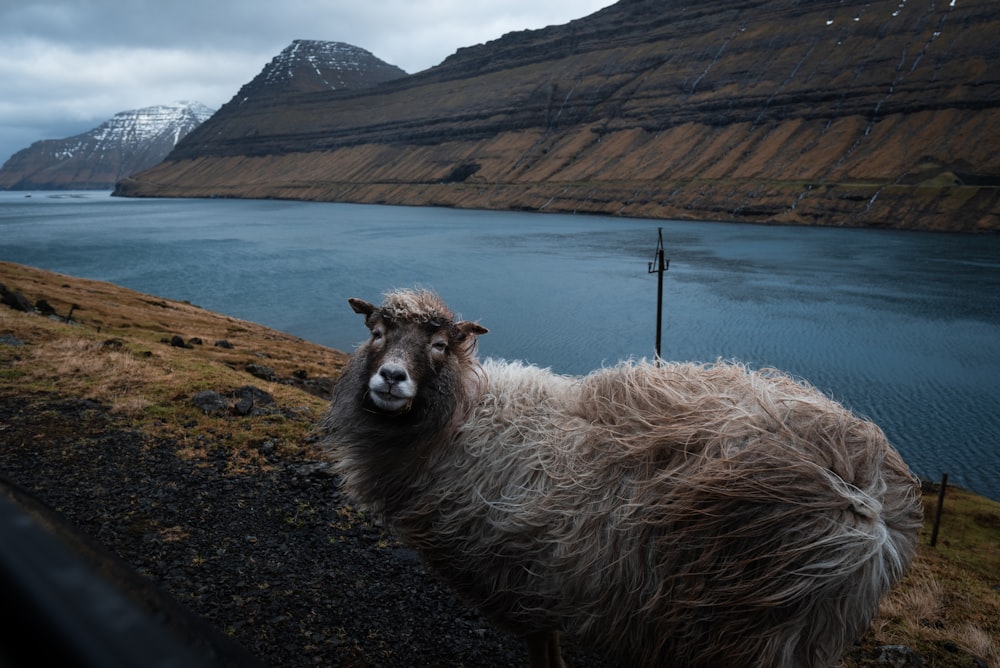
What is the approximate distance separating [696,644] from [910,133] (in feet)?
442

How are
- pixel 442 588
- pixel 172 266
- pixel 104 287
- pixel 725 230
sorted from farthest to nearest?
pixel 725 230
pixel 172 266
pixel 104 287
pixel 442 588

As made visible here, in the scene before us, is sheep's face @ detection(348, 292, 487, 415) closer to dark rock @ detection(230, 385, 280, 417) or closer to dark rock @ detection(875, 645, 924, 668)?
dark rock @ detection(875, 645, 924, 668)

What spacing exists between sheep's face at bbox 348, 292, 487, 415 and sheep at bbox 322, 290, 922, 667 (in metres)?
0.01

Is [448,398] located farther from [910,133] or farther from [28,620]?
[910,133]

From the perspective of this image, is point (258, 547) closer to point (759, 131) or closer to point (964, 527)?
point (964, 527)

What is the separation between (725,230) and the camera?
8669 centimetres

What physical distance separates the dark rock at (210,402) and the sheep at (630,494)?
5765 mm

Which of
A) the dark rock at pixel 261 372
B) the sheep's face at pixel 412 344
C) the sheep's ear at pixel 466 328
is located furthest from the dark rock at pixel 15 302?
the sheep's ear at pixel 466 328

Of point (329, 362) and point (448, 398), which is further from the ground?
point (448, 398)

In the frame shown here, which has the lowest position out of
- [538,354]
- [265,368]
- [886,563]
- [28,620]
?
[538,354]

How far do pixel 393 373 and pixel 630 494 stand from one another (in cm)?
186

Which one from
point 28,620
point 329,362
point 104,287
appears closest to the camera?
point 28,620

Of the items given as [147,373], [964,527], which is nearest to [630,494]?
[147,373]

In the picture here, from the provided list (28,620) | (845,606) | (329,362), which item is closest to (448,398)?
(845,606)
